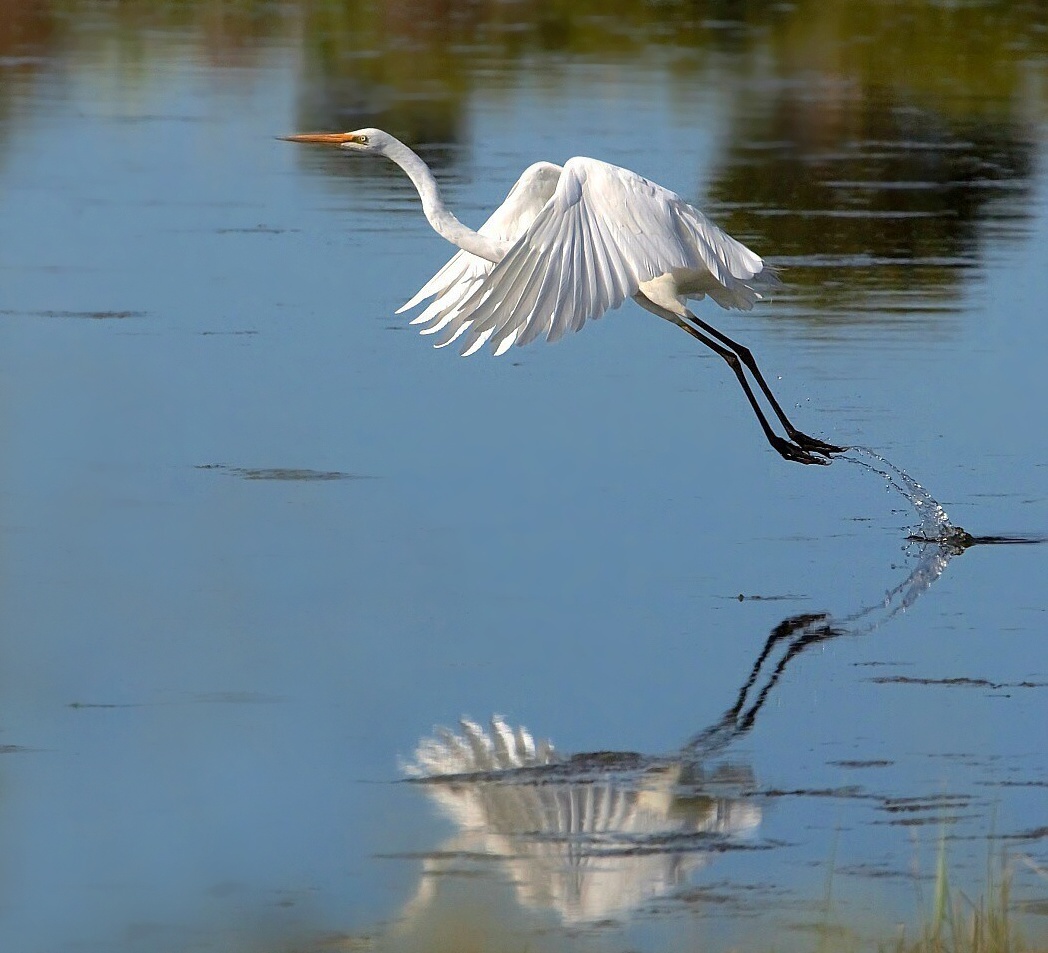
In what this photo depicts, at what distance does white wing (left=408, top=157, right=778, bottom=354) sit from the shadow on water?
4.61 feet

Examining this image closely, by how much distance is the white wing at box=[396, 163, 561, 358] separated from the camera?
321 inches

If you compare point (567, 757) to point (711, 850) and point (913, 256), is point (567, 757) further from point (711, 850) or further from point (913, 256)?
point (913, 256)

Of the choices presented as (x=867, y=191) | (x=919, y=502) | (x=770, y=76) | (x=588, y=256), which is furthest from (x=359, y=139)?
(x=770, y=76)

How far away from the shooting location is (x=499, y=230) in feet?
26.9

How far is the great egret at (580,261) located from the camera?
6.87 meters

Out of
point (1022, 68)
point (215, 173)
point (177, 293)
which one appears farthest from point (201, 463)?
point (1022, 68)

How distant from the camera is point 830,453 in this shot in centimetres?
853

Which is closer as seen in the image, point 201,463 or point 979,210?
point 201,463

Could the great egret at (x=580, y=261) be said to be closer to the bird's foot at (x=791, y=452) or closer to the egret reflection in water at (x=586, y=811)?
the bird's foot at (x=791, y=452)

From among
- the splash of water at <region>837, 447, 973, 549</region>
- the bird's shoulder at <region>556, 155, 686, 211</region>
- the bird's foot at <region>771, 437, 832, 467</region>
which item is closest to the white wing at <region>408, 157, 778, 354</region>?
the bird's shoulder at <region>556, 155, 686, 211</region>

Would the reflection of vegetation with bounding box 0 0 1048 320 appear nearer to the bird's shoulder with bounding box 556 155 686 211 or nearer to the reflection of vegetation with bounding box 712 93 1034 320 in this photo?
the reflection of vegetation with bounding box 712 93 1034 320

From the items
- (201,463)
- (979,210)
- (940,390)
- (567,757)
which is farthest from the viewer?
(979,210)

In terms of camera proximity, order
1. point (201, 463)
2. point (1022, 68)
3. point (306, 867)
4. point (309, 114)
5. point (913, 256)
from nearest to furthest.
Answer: point (306, 867) < point (201, 463) < point (913, 256) < point (309, 114) < point (1022, 68)

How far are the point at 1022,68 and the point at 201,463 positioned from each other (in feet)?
53.9
